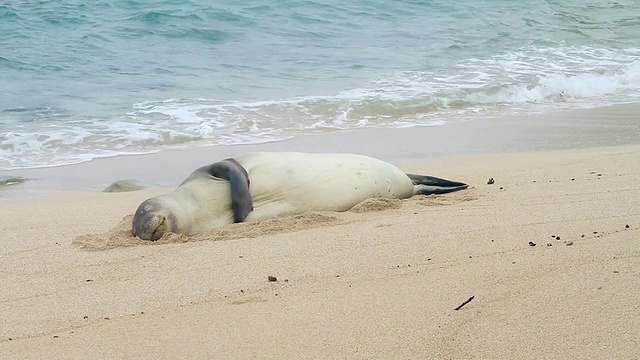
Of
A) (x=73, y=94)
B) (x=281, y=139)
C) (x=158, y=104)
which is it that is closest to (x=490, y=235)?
(x=281, y=139)

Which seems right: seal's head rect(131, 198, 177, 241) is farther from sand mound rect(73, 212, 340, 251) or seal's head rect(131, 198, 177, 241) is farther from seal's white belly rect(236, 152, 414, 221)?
seal's white belly rect(236, 152, 414, 221)

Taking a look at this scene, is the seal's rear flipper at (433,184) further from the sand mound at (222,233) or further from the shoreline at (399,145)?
the shoreline at (399,145)

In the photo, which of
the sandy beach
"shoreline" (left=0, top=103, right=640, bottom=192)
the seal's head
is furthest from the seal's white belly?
"shoreline" (left=0, top=103, right=640, bottom=192)

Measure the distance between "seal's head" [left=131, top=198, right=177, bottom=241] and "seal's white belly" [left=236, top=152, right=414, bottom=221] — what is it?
53 centimetres

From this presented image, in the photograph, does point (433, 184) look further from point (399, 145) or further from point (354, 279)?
point (354, 279)

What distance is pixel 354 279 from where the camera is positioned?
12.4 feet

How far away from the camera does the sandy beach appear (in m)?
3.03

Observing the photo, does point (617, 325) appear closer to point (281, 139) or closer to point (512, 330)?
point (512, 330)

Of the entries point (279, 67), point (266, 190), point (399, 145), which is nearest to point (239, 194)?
point (266, 190)

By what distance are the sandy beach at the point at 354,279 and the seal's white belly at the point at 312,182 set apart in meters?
0.19

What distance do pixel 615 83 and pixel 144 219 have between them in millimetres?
9444

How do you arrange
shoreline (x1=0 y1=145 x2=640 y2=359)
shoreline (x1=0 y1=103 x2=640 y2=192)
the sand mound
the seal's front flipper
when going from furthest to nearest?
shoreline (x1=0 y1=103 x2=640 y2=192), the seal's front flipper, the sand mound, shoreline (x1=0 y1=145 x2=640 y2=359)

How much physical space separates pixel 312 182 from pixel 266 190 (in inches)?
12.9

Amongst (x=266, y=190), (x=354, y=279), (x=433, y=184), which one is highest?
(x=354, y=279)
